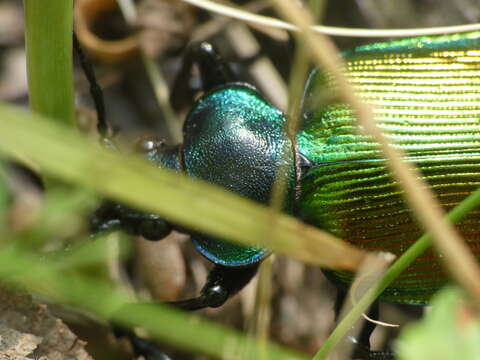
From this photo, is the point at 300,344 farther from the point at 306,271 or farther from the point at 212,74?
the point at 212,74

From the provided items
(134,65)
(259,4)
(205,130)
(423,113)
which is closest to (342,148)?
(423,113)

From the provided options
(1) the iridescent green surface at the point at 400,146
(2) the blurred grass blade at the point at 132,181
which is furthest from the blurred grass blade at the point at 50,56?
(1) the iridescent green surface at the point at 400,146

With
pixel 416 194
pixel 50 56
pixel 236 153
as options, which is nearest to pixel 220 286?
pixel 236 153

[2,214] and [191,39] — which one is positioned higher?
[191,39]

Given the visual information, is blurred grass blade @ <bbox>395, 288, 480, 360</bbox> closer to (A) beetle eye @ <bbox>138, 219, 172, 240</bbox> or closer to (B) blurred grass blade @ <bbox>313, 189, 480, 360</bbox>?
(B) blurred grass blade @ <bbox>313, 189, 480, 360</bbox>

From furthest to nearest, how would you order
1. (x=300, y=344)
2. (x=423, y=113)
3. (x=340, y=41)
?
(x=340, y=41) < (x=300, y=344) < (x=423, y=113)

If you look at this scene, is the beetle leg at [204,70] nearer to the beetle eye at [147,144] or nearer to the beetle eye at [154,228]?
the beetle eye at [147,144]
